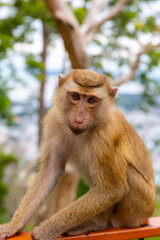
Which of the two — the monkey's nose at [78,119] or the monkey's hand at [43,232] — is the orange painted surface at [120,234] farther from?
the monkey's nose at [78,119]

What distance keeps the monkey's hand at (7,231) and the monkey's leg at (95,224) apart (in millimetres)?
404

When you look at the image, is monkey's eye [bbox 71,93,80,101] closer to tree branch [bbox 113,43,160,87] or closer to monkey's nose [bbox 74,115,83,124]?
monkey's nose [bbox 74,115,83,124]

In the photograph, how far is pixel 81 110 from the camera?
2.29 metres

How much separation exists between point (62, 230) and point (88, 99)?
995mm

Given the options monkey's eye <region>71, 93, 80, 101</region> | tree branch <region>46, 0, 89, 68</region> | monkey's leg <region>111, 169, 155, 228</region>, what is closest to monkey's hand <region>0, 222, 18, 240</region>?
monkey's leg <region>111, 169, 155, 228</region>

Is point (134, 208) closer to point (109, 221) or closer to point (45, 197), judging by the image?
point (109, 221)

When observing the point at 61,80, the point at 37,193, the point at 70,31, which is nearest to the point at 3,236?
the point at 37,193

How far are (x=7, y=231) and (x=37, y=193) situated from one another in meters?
0.42

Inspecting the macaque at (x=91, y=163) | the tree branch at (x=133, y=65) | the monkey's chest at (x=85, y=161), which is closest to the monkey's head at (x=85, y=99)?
the macaque at (x=91, y=163)

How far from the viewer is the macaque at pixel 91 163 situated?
2336mm

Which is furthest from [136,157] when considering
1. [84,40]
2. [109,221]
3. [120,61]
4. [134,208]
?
[120,61]

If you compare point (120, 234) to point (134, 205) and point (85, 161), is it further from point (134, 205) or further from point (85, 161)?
point (85, 161)

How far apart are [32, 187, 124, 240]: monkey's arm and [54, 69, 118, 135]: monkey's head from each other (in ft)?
1.72

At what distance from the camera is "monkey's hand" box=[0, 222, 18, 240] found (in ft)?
7.51
